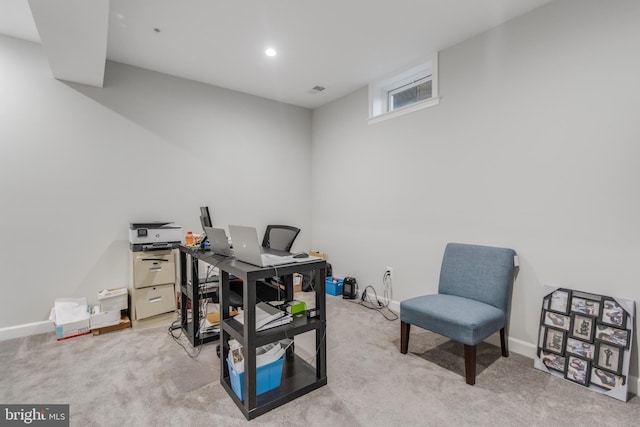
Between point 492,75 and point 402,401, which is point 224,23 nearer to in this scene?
point 492,75

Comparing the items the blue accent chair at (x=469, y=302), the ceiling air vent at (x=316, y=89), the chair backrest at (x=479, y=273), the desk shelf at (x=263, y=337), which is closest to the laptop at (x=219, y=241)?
the desk shelf at (x=263, y=337)

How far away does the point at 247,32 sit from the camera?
8.80ft

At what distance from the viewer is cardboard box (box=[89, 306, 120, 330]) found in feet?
9.19

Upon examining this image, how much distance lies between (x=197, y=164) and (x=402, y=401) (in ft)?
10.8

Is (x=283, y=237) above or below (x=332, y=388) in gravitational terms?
above

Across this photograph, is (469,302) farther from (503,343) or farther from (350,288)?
(350,288)

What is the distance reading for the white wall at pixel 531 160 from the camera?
6.70 ft

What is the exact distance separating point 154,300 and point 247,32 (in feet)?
8.92

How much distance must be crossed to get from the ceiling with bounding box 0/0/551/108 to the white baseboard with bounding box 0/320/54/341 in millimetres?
2367

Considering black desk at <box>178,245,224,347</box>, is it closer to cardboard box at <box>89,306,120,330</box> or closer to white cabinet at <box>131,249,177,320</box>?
white cabinet at <box>131,249,177,320</box>

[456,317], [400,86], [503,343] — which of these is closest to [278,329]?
[456,317]

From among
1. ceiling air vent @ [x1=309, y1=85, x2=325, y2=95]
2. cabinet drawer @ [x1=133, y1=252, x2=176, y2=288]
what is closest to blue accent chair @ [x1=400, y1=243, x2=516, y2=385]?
cabinet drawer @ [x1=133, y1=252, x2=176, y2=288]

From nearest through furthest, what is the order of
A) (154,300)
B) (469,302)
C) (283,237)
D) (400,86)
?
(469,302) → (154,300) → (283,237) → (400,86)

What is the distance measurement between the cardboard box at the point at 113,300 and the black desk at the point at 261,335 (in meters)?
1.44
